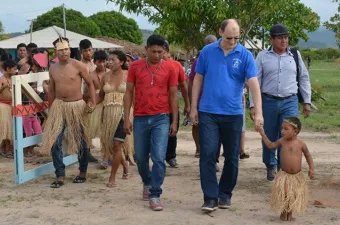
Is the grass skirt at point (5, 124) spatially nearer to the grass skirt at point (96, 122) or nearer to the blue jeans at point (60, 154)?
the grass skirt at point (96, 122)

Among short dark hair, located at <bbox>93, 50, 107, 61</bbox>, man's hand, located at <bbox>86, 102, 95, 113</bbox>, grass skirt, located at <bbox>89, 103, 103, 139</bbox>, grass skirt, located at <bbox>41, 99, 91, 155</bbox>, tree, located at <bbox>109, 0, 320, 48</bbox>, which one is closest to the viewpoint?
grass skirt, located at <bbox>41, 99, 91, 155</bbox>

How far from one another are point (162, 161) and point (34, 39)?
2216 centimetres

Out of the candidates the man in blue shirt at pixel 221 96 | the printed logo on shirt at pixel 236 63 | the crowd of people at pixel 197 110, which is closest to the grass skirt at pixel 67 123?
the crowd of people at pixel 197 110

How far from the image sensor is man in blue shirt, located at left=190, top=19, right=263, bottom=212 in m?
6.50

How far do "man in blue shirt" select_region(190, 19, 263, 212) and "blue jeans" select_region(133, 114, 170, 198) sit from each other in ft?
1.21

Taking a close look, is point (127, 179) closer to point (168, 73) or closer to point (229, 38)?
point (168, 73)

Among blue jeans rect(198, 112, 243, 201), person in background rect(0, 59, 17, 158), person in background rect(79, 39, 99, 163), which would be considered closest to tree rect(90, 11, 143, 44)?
person in background rect(0, 59, 17, 158)

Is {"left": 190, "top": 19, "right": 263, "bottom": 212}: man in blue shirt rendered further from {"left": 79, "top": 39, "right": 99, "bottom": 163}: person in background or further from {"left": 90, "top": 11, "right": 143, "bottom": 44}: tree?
{"left": 90, "top": 11, "right": 143, "bottom": 44}: tree

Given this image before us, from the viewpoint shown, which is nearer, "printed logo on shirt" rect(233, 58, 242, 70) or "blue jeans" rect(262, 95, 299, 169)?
"printed logo on shirt" rect(233, 58, 242, 70)

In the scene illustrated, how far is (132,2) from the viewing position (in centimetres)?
1750

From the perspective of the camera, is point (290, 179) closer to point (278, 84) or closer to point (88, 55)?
point (278, 84)

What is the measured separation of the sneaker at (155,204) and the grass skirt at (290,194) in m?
1.15

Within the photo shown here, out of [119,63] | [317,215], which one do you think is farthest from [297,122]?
[119,63]

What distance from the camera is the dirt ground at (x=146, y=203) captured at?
6.41 meters
